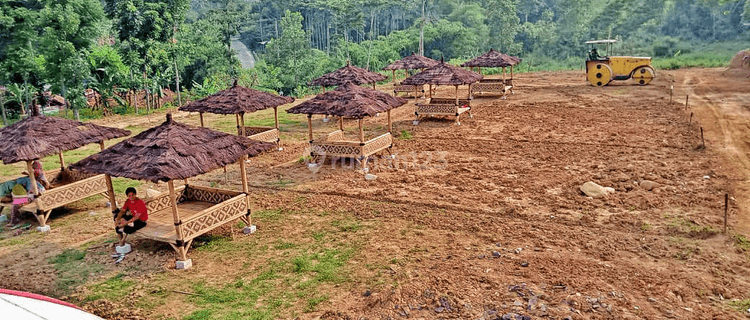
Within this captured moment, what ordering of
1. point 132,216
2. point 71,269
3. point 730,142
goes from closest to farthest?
point 71,269, point 132,216, point 730,142

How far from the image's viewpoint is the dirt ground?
761 cm

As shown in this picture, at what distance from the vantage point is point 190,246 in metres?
9.95

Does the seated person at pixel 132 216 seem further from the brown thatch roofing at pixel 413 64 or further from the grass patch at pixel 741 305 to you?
the brown thatch roofing at pixel 413 64

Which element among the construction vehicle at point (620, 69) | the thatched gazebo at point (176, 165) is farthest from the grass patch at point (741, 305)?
the construction vehicle at point (620, 69)

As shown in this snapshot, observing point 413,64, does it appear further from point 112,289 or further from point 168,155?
point 112,289

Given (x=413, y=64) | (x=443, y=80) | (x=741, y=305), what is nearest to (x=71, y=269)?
(x=741, y=305)

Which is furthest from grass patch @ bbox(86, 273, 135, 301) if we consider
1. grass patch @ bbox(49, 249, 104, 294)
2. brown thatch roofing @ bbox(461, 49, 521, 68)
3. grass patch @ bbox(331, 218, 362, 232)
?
brown thatch roofing @ bbox(461, 49, 521, 68)

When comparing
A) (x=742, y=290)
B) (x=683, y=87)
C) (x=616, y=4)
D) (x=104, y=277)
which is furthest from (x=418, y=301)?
(x=616, y=4)

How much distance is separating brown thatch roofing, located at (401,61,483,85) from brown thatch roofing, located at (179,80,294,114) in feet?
21.3

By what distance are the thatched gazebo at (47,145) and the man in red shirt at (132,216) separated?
79 centimetres

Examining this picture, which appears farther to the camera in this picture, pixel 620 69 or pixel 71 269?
pixel 620 69

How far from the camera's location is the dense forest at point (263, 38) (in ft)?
82.5

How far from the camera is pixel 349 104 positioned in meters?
15.2

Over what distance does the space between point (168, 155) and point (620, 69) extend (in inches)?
1118
